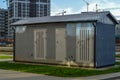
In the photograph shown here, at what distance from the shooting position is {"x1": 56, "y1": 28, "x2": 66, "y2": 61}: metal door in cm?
2114

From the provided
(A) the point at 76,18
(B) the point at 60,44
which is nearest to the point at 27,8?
(B) the point at 60,44

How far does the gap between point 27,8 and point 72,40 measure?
8260cm

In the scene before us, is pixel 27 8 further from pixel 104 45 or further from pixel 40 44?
pixel 104 45

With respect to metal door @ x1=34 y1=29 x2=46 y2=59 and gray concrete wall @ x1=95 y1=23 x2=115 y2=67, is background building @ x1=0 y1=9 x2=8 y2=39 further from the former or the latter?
gray concrete wall @ x1=95 y1=23 x2=115 y2=67

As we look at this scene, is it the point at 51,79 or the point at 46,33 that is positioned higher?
the point at 46,33

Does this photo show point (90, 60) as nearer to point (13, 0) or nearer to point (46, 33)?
point (46, 33)

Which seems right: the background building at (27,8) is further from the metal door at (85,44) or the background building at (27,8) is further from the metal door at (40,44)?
the metal door at (85,44)

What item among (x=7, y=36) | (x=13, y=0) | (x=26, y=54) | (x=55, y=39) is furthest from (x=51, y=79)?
(x=7, y=36)

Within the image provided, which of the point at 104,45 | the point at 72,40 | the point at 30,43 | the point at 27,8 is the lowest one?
the point at 104,45

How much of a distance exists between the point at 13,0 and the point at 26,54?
246ft

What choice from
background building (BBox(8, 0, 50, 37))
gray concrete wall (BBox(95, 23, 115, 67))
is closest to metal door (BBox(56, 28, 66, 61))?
gray concrete wall (BBox(95, 23, 115, 67))

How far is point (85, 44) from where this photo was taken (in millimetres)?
20188

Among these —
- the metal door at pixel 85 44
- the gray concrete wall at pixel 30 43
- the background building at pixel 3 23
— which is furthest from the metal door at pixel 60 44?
the background building at pixel 3 23

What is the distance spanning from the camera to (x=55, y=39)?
2167 centimetres
